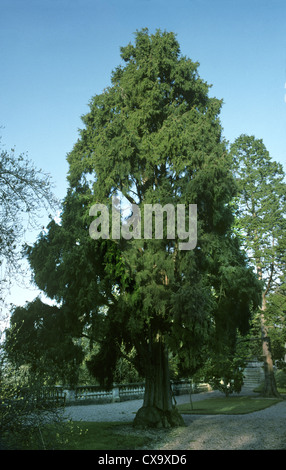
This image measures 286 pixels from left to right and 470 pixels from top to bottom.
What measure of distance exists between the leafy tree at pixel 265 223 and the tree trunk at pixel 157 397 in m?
11.3

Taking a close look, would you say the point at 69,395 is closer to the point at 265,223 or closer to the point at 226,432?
the point at 226,432

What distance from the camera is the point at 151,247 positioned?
11.3 metres

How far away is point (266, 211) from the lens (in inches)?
970

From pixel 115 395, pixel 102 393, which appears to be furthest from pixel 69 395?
pixel 115 395

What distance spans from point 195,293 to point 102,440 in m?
4.62

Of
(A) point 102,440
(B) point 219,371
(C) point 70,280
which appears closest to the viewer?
(A) point 102,440

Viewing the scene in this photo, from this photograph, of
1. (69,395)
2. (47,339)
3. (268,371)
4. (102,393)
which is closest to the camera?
(47,339)

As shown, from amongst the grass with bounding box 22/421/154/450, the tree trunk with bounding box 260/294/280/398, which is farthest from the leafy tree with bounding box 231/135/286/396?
the grass with bounding box 22/421/154/450

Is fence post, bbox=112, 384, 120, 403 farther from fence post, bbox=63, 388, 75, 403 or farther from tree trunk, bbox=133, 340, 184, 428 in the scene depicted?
tree trunk, bbox=133, 340, 184, 428

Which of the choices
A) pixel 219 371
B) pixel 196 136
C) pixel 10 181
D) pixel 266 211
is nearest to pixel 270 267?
pixel 266 211

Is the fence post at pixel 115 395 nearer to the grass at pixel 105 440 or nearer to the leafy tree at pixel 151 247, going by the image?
the leafy tree at pixel 151 247

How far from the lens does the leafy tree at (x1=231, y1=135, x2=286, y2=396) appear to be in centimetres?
2297

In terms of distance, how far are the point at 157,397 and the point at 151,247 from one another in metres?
5.14
